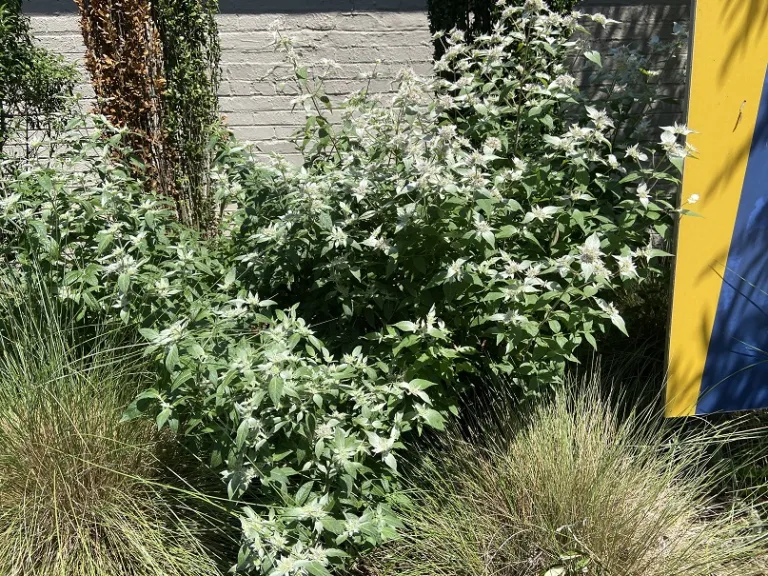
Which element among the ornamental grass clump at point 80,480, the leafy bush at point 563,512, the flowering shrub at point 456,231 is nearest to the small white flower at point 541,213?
the flowering shrub at point 456,231

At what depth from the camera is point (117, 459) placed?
94.8 inches

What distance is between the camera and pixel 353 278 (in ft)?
8.67

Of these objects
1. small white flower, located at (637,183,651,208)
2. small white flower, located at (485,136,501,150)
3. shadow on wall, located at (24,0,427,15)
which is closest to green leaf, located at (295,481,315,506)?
small white flower, located at (485,136,501,150)

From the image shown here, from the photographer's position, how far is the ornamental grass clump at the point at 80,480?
2.24 metres

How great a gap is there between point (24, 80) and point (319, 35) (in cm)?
198

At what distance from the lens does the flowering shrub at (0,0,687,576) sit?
6.81 feet

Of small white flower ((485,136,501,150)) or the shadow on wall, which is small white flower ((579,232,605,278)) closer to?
small white flower ((485,136,501,150))

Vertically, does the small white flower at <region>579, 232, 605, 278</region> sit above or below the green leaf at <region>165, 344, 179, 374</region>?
above

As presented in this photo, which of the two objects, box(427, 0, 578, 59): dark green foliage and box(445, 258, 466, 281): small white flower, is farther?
box(427, 0, 578, 59): dark green foliage

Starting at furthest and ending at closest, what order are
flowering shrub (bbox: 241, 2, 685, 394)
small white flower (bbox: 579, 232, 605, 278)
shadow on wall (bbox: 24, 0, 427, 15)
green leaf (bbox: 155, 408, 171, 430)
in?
1. shadow on wall (bbox: 24, 0, 427, 15)
2. flowering shrub (bbox: 241, 2, 685, 394)
3. small white flower (bbox: 579, 232, 605, 278)
4. green leaf (bbox: 155, 408, 171, 430)

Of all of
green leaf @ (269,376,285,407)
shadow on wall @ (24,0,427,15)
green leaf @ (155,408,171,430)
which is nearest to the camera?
green leaf @ (269,376,285,407)

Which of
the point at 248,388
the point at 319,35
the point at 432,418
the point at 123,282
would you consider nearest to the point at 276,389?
the point at 248,388

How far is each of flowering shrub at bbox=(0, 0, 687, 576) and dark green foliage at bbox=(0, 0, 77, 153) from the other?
1295 mm

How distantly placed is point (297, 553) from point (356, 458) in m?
0.37
